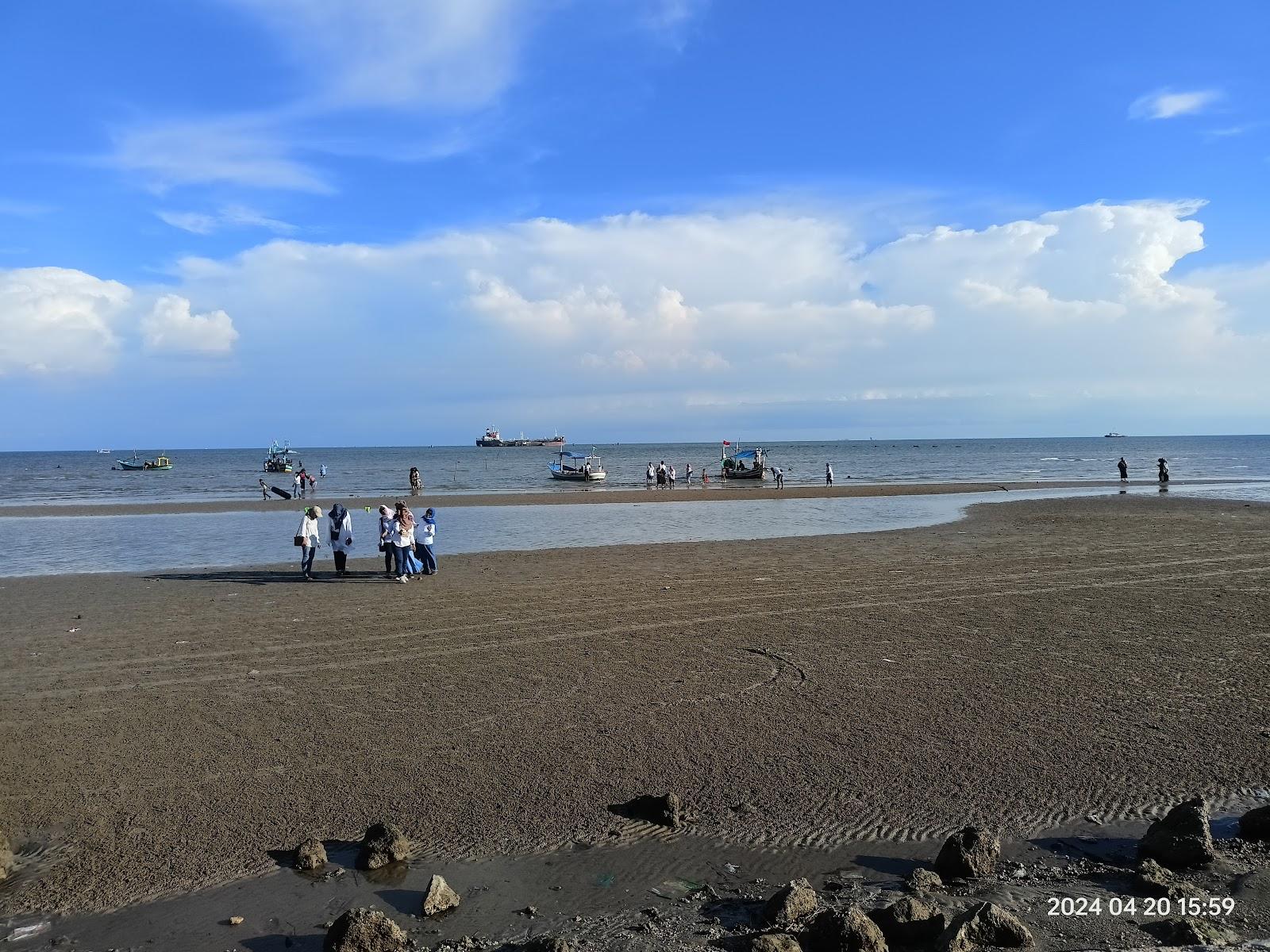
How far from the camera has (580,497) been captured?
51.0 metres

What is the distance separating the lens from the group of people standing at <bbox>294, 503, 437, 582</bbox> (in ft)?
61.4

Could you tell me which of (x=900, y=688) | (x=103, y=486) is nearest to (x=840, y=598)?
(x=900, y=688)

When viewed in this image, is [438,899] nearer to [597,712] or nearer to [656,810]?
[656,810]

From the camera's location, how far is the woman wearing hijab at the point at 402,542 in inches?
733

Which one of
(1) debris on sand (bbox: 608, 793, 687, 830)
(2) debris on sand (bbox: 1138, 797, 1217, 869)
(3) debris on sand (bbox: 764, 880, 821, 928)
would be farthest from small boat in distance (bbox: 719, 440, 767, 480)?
(3) debris on sand (bbox: 764, 880, 821, 928)

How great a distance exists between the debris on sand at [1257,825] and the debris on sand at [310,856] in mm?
6134

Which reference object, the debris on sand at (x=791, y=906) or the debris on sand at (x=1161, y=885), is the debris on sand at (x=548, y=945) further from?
the debris on sand at (x=1161, y=885)

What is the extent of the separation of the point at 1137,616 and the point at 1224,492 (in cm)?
3990

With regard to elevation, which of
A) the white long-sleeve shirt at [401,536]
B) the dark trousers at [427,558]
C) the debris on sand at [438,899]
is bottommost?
the debris on sand at [438,899]

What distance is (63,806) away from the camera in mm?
6957

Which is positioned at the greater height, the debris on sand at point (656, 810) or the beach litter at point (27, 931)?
the debris on sand at point (656, 810)

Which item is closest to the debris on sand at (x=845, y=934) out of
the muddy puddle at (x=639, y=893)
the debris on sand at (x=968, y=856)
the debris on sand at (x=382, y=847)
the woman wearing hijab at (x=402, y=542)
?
the muddy puddle at (x=639, y=893)

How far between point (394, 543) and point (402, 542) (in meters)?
0.24

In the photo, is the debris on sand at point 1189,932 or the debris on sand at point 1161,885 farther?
the debris on sand at point 1161,885
